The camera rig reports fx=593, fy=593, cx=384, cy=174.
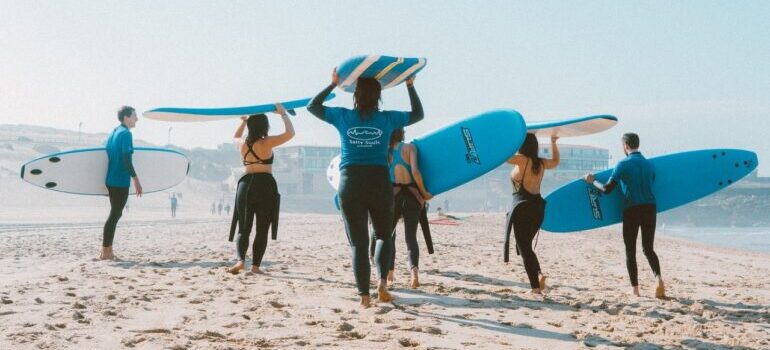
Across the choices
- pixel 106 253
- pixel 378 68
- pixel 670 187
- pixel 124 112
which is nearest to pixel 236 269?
pixel 106 253

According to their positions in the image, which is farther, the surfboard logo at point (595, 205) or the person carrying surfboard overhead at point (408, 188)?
the surfboard logo at point (595, 205)

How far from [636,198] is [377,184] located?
7.44 feet

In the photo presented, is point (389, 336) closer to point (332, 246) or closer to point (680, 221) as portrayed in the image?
point (332, 246)

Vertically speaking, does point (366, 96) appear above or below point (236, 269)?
above

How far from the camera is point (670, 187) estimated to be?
6.30 m

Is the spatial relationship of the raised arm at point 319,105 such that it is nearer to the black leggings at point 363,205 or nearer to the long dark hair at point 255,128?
the black leggings at point 363,205

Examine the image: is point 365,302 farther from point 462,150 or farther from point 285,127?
point 462,150

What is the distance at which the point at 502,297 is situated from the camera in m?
4.61

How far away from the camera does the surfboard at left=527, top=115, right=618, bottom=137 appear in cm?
558

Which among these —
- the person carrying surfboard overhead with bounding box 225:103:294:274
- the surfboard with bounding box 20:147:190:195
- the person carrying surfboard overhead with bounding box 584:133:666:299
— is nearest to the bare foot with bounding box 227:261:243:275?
the person carrying surfboard overhead with bounding box 225:103:294:274

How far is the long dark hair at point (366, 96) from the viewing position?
387cm

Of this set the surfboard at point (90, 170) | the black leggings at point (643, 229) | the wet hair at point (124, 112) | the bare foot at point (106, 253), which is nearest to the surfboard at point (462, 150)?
the black leggings at point (643, 229)

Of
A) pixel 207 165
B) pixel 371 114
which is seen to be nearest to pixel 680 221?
pixel 207 165

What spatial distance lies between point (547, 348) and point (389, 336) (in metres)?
0.79
